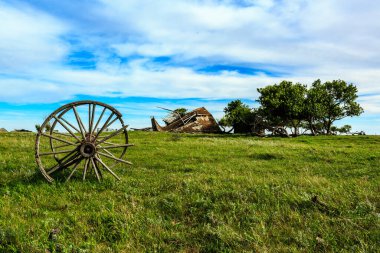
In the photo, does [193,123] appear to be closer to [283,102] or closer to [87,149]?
[283,102]

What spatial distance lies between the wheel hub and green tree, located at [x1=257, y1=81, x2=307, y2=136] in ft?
130

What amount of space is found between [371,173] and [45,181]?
12.8 m

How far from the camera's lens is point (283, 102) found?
4741 cm

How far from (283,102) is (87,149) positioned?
4061cm

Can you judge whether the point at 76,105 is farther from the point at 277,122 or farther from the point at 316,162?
the point at 277,122

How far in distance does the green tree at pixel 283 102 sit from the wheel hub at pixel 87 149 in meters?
39.5

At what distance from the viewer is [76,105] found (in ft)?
37.4

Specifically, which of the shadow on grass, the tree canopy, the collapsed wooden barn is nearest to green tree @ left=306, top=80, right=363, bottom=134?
the tree canopy

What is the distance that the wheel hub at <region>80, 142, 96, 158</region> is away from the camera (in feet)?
36.7

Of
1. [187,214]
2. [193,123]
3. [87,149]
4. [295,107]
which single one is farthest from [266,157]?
[193,123]

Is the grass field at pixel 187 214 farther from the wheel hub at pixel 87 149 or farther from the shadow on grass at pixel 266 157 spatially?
the shadow on grass at pixel 266 157

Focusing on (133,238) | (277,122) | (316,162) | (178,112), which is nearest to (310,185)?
(133,238)

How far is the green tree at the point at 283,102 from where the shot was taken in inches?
1871

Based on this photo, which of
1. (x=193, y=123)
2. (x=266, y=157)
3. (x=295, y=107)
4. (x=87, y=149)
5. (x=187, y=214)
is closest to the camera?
(x=187, y=214)
